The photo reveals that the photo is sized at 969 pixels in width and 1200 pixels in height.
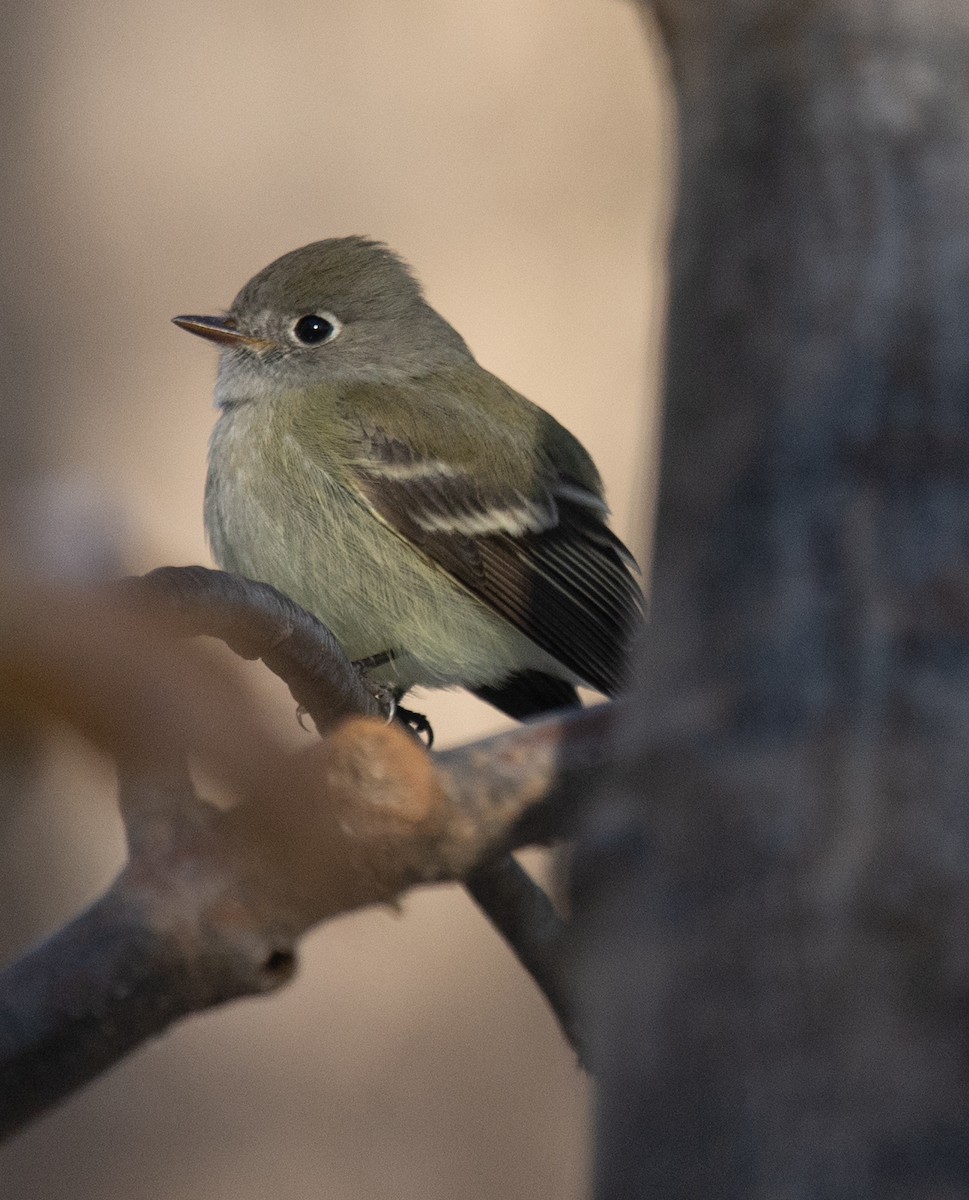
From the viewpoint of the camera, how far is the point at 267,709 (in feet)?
2.69

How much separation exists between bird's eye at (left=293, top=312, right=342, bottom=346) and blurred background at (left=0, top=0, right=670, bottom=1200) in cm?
83

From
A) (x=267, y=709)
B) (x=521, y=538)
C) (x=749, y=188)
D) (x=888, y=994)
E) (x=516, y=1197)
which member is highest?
(x=749, y=188)

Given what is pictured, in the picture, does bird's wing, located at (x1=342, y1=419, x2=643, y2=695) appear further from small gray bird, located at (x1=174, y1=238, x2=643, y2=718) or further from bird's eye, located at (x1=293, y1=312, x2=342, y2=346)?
bird's eye, located at (x1=293, y1=312, x2=342, y2=346)

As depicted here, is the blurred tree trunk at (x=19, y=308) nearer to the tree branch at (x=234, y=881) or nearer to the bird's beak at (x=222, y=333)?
the bird's beak at (x=222, y=333)

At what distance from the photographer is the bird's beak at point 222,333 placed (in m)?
3.79

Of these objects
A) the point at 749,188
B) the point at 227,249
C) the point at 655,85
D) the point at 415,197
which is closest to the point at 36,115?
the point at 227,249

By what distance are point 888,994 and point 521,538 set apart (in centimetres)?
269

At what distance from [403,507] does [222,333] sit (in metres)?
0.74

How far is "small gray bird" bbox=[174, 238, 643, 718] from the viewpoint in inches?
131

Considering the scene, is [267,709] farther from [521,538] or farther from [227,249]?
[227,249]

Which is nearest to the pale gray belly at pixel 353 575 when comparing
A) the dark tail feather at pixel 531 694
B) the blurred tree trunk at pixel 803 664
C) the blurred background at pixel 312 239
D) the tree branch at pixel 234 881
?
the dark tail feather at pixel 531 694

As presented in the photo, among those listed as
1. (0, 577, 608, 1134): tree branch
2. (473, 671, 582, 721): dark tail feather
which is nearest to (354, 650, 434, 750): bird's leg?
(473, 671, 582, 721): dark tail feather

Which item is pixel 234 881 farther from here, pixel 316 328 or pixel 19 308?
pixel 19 308

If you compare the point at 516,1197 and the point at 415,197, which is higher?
the point at 415,197
